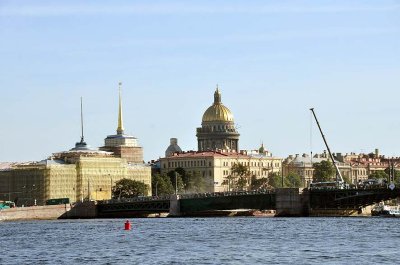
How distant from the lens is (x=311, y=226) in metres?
96.8

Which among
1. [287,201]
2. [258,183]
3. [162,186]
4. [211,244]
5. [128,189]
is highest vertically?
[258,183]

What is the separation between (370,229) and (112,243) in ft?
64.2

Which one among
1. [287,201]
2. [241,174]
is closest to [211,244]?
[287,201]

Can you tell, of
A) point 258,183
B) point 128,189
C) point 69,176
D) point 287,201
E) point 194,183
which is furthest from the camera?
point 258,183

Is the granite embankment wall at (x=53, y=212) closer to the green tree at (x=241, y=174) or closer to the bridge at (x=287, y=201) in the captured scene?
the bridge at (x=287, y=201)

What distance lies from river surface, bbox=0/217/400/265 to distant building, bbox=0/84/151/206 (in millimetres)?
64646

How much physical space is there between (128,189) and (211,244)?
9258 centimetres

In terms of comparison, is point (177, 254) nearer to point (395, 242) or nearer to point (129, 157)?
point (395, 242)

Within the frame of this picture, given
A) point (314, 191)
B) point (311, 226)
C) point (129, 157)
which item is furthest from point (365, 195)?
point (129, 157)

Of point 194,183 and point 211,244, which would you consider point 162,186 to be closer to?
point 194,183

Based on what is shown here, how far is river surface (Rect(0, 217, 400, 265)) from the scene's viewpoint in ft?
212

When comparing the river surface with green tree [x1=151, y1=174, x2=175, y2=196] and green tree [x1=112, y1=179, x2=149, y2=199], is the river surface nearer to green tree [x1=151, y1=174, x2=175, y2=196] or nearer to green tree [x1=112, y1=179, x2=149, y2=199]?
green tree [x1=112, y1=179, x2=149, y2=199]

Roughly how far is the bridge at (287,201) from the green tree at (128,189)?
112 feet

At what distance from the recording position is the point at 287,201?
12469 centimetres
